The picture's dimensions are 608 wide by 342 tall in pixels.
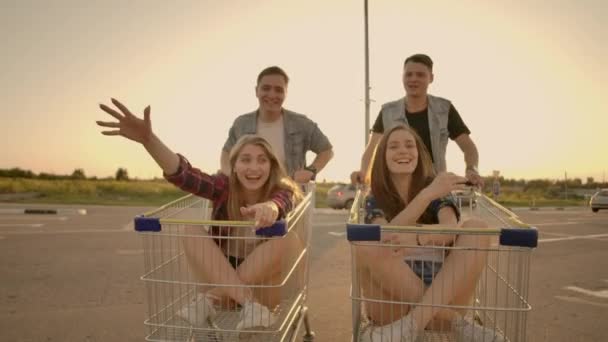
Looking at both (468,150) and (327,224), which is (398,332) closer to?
(468,150)

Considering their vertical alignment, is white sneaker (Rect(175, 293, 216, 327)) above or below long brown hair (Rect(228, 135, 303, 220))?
below

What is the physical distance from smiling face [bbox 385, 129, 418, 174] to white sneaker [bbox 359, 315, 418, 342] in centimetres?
106

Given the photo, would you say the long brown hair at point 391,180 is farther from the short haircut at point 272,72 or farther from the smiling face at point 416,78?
the short haircut at point 272,72

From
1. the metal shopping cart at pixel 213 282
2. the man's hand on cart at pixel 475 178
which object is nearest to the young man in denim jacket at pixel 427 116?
the man's hand on cart at pixel 475 178

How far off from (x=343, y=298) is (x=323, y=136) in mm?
1602

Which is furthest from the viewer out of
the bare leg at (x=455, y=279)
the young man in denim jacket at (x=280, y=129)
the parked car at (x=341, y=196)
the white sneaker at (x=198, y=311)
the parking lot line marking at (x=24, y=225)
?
the parked car at (x=341, y=196)

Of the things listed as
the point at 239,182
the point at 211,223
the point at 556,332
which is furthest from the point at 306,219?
the point at 556,332

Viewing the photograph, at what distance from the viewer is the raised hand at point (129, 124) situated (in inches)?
105

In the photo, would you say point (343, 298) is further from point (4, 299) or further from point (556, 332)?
point (4, 299)

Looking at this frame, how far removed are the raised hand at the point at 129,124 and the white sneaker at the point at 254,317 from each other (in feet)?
3.59

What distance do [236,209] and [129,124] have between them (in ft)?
2.58

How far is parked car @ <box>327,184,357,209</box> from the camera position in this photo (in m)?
17.4

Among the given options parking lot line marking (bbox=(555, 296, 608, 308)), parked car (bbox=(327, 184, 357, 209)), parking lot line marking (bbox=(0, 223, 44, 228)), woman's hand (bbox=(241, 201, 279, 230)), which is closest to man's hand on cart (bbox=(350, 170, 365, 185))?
woman's hand (bbox=(241, 201, 279, 230))

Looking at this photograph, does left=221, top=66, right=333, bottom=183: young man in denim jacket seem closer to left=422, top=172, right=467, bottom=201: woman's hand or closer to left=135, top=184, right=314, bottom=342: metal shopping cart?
left=135, top=184, right=314, bottom=342: metal shopping cart
